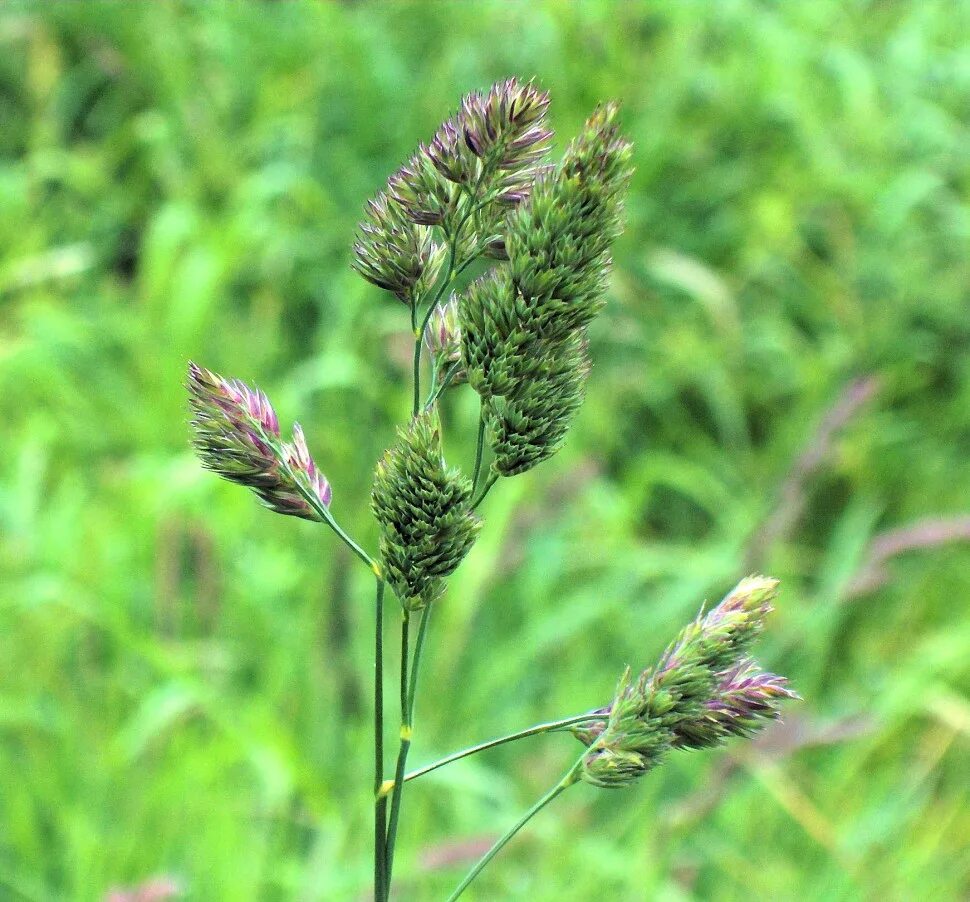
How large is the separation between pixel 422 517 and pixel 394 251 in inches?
5.8

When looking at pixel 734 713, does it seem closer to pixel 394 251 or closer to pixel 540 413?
pixel 540 413

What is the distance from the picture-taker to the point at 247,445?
0.58 meters

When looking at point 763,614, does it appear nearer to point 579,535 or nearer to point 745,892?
point 745,892

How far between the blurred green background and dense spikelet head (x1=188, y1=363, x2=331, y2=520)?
112 centimetres

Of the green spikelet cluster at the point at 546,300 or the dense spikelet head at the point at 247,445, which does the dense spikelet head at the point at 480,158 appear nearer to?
the green spikelet cluster at the point at 546,300

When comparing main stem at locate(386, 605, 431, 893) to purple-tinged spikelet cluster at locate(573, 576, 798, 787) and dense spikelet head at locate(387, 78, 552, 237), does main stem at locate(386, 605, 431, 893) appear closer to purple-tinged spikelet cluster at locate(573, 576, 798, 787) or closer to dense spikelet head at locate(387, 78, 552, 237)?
purple-tinged spikelet cluster at locate(573, 576, 798, 787)

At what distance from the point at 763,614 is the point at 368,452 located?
85.7 inches

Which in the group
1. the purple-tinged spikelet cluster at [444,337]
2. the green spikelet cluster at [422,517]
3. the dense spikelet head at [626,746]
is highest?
the purple-tinged spikelet cluster at [444,337]

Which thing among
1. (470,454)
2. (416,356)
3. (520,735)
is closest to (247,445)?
(416,356)

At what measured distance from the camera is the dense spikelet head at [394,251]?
598 mm

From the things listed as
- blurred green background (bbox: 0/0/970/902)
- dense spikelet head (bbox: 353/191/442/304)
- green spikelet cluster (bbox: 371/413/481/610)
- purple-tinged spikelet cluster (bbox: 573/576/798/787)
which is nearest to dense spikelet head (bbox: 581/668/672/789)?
purple-tinged spikelet cluster (bbox: 573/576/798/787)

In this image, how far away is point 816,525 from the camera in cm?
305

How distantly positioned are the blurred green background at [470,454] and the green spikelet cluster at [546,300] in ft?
3.72

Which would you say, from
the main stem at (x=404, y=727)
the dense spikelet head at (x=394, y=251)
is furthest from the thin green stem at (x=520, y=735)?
the dense spikelet head at (x=394, y=251)
